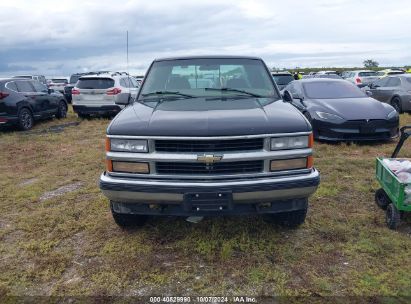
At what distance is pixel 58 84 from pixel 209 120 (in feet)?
83.9

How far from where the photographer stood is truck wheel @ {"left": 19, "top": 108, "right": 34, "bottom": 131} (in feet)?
38.8

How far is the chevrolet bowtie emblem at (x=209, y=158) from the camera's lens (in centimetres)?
330

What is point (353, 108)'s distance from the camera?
845 cm

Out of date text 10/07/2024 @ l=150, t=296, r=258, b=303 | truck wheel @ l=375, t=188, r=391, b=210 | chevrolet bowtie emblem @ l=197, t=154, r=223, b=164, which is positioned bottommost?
date text 10/07/2024 @ l=150, t=296, r=258, b=303

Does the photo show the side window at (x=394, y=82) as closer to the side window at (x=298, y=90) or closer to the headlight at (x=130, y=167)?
the side window at (x=298, y=90)

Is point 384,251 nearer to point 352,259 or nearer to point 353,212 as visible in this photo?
point 352,259

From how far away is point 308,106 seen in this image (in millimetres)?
8875

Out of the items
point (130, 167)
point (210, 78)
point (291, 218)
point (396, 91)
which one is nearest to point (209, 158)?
point (130, 167)

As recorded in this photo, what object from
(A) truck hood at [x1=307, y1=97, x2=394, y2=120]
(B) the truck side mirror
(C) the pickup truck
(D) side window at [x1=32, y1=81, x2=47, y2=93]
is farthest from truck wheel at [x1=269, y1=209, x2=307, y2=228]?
(D) side window at [x1=32, y1=81, x2=47, y2=93]

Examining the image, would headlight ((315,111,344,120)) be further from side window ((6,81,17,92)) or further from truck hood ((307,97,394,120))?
side window ((6,81,17,92))

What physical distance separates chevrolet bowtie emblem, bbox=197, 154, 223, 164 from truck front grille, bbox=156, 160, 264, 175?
75 mm

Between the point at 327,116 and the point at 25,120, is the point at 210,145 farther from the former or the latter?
the point at 25,120

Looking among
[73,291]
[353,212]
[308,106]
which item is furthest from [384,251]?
[308,106]

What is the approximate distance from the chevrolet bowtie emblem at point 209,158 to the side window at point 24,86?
413 inches
